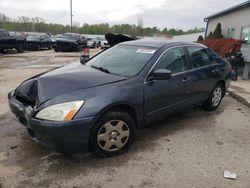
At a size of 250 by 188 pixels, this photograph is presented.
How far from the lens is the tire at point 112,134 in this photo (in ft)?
10.9

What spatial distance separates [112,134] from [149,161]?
2.02 feet

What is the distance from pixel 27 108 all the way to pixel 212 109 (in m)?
3.90

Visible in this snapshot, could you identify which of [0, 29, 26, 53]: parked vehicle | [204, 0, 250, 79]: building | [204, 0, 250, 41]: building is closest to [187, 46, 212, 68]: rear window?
[204, 0, 250, 79]: building

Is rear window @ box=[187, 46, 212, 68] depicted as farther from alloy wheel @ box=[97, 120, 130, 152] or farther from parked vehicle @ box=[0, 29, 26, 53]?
parked vehicle @ box=[0, 29, 26, 53]

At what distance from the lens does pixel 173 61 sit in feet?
14.3

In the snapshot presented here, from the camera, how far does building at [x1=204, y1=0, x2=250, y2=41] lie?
1552 centimetres

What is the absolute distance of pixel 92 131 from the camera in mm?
3225

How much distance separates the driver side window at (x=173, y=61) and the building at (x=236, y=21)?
10173mm

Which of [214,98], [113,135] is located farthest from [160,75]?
[214,98]

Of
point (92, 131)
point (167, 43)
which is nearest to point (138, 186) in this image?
point (92, 131)

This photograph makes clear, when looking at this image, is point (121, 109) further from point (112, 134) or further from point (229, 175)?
→ point (229, 175)

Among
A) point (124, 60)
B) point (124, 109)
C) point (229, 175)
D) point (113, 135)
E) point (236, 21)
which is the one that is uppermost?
point (236, 21)

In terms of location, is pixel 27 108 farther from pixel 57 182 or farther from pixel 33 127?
pixel 57 182

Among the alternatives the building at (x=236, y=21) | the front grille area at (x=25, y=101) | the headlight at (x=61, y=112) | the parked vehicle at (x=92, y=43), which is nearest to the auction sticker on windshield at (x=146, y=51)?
the headlight at (x=61, y=112)
